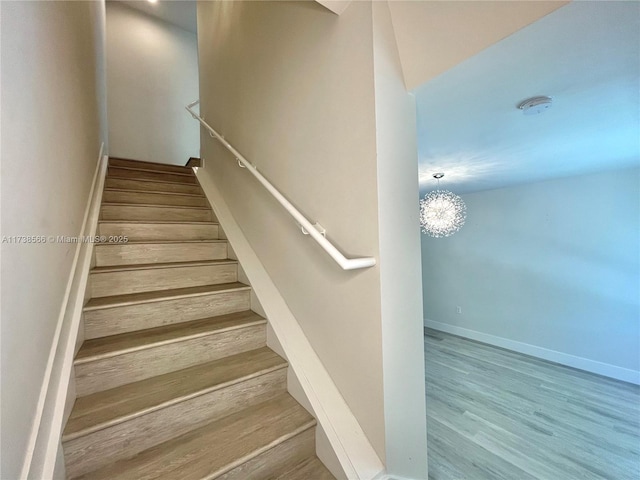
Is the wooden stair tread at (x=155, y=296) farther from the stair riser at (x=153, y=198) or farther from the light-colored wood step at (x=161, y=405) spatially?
the stair riser at (x=153, y=198)

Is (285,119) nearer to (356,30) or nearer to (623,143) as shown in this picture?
(356,30)

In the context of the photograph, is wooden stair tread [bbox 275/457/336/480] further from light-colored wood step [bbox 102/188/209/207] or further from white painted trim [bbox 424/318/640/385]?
white painted trim [bbox 424/318/640/385]

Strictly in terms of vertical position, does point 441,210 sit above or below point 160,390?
above

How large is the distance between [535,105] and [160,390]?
2190 millimetres

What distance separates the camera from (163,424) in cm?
101

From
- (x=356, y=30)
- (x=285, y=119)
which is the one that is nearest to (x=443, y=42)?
(x=356, y=30)

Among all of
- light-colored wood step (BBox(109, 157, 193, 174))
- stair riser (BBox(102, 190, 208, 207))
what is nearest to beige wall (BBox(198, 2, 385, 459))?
stair riser (BBox(102, 190, 208, 207))

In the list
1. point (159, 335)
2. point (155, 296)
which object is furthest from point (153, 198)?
point (159, 335)

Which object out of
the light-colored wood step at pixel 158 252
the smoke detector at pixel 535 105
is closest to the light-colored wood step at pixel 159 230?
the light-colored wood step at pixel 158 252

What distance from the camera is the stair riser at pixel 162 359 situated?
Result: 3.51 ft

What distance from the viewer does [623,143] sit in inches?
70.4

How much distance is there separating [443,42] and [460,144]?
1.03 m

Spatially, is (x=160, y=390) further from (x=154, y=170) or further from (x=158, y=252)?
(x=154, y=170)

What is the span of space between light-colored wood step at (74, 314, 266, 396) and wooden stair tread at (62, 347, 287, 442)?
0.04 m
